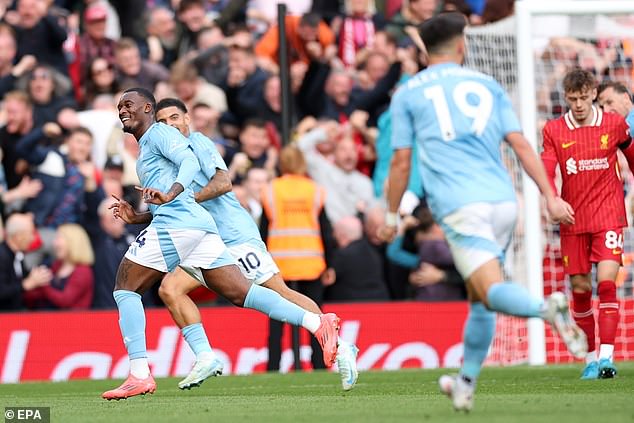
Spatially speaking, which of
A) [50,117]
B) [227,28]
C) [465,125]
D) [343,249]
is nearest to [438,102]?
Answer: [465,125]

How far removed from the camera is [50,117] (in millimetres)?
17016

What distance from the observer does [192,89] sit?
686 inches

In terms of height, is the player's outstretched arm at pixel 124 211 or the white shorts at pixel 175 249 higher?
the player's outstretched arm at pixel 124 211

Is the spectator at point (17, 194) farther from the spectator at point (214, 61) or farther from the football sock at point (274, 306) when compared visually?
the football sock at point (274, 306)

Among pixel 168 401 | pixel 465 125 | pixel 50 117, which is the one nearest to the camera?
pixel 465 125

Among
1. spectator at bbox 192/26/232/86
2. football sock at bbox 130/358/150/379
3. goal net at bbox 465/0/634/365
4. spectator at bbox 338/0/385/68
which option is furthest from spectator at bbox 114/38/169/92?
football sock at bbox 130/358/150/379

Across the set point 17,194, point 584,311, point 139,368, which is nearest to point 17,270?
point 17,194

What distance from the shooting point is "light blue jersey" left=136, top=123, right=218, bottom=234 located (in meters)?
10.2

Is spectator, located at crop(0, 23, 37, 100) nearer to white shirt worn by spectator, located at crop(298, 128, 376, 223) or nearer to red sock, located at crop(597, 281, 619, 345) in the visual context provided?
white shirt worn by spectator, located at crop(298, 128, 376, 223)

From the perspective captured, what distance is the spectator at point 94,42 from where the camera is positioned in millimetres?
17734

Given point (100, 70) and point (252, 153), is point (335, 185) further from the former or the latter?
point (100, 70)

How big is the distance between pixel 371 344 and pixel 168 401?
648cm

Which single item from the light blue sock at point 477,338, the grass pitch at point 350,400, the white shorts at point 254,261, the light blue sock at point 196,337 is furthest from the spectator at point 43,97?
the light blue sock at point 477,338

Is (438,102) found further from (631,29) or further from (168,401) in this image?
(631,29)
